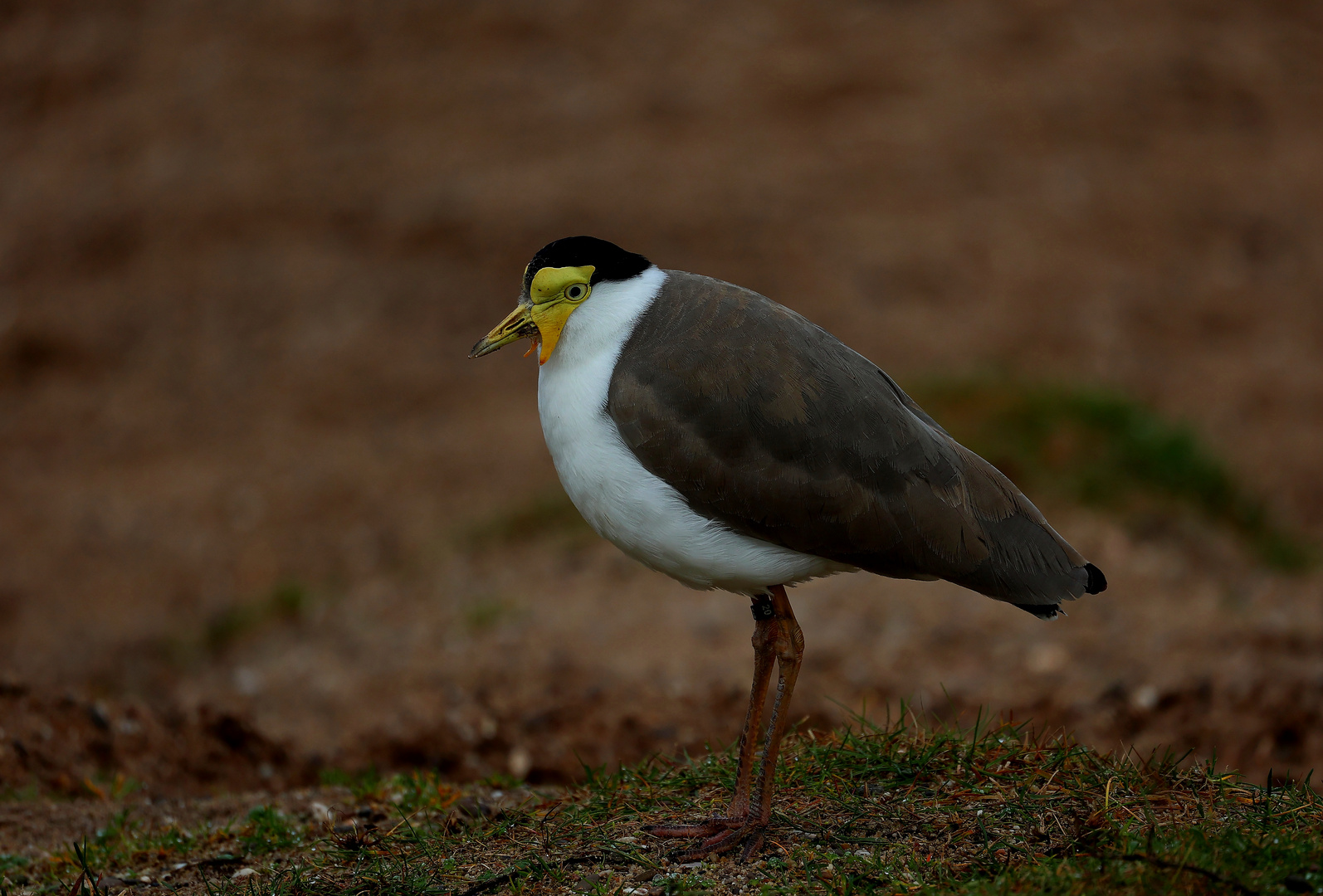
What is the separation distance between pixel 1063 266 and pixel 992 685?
19.5 feet

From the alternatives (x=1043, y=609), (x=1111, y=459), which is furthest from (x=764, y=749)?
(x=1111, y=459)

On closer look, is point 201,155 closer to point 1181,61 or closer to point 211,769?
point 211,769

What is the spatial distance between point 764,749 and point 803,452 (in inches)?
39.6

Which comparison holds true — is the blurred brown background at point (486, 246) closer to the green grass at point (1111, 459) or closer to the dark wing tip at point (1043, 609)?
the green grass at point (1111, 459)

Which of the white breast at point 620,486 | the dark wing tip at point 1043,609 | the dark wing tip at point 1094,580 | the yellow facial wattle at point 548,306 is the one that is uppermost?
the yellow facial wattle at point 548,306

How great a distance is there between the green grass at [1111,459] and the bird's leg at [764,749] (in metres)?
5.19

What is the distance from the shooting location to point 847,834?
3816 millimetres

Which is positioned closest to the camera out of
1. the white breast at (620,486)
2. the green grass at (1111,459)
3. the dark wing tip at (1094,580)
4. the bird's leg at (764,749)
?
the white breast at (620,486)

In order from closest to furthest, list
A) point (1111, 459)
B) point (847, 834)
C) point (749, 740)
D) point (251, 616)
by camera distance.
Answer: point (847, 834)
point (749, 740)
point (1111, 459)
point (251, 616)

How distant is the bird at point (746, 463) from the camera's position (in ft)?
12.2

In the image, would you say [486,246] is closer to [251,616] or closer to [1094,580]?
[251,616]

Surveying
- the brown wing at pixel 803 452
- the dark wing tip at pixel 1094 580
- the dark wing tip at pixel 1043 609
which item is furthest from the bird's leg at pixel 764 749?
the dark wing tip at pixel 1094 580

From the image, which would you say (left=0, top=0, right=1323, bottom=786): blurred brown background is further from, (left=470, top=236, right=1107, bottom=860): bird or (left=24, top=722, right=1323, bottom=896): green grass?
(left=470, top=236, right=1107, bottom=860): bird

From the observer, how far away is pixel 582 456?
373 cm
